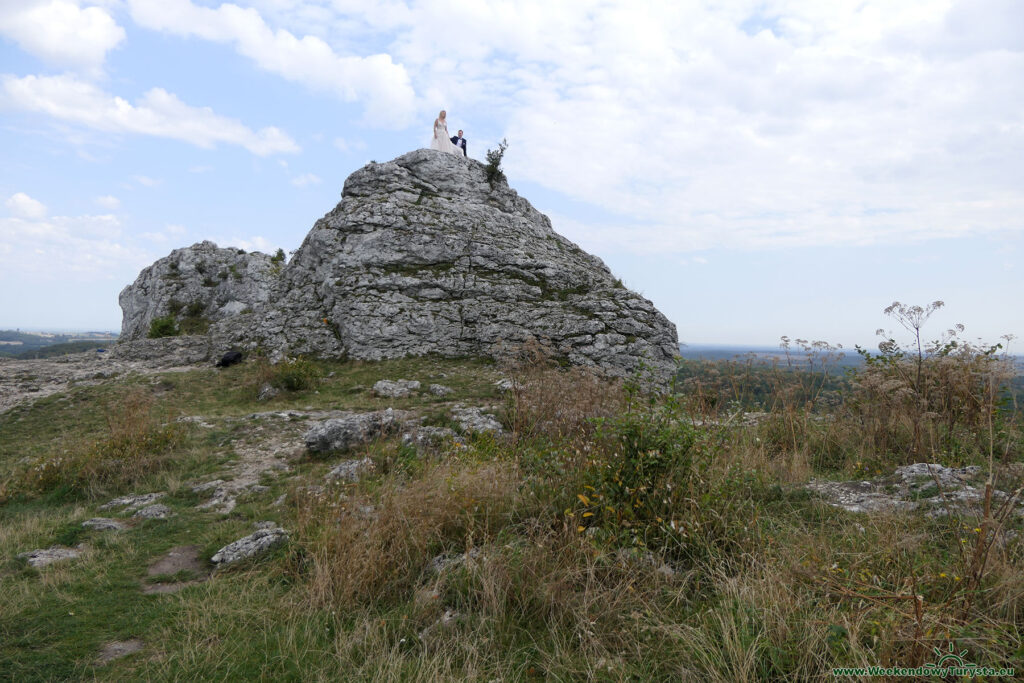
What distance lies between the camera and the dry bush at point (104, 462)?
26.8 feet

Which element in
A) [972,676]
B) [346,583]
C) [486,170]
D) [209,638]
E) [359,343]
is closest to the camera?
[972,676]

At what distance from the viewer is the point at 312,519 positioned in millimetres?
5941

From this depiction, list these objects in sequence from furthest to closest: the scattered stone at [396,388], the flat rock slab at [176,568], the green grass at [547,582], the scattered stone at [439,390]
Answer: the scattered stone at [396,388], the scattered stone at [439,390], the flat rock slab at [176,568], the green grass at [547,582]

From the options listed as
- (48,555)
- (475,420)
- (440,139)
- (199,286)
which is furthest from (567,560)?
(199,286)

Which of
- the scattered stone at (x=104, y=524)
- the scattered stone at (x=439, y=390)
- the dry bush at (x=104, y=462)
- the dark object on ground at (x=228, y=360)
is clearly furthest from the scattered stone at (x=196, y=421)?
the dark object on ground at (x=228, y=360)

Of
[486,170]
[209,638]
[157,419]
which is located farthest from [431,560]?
[486,170]

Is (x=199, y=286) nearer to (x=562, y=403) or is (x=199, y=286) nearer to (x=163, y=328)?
(x=163, y=328)

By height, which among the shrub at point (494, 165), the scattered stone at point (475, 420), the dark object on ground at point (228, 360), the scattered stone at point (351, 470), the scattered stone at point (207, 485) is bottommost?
the scattered stone at point (207, 485)

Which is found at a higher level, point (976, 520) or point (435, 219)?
point (435, 219)

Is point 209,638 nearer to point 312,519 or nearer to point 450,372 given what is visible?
point 312,519

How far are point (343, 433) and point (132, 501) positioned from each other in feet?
10.8

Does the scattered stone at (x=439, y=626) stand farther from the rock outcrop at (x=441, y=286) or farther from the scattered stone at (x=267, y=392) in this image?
the rock outcrop at (x=441, y=286)

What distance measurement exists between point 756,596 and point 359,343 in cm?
1661

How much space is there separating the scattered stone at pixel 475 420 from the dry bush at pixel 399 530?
3176 millimetres
